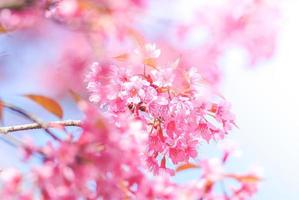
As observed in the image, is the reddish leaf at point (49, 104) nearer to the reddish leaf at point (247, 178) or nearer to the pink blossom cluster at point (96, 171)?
the pink blossom cluster at point (96, 171)

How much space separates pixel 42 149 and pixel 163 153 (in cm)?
136

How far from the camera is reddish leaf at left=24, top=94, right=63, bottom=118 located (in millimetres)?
1992

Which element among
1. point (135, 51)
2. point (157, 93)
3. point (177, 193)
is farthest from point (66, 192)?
point (157, 93)

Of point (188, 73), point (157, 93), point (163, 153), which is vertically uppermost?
point (188, 73)

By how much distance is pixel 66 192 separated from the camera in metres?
1.64

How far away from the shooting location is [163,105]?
2.86 m

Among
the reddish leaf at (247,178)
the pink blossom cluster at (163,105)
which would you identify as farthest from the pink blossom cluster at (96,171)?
the pink blossom cluster at (163,105)

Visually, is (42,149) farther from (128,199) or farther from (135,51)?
(135,51)

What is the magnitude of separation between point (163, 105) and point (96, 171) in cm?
122

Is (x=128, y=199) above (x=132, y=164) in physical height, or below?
below

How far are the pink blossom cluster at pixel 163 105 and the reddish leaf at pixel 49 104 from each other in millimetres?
828

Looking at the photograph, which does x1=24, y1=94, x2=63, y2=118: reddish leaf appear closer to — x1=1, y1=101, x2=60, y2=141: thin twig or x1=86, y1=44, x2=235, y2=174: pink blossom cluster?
x1=1, y1=101, x2=60, y2=141: thin twig

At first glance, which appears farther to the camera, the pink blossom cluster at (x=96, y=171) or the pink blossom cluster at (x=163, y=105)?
the pink blossom cluster at (x=163, y=105)

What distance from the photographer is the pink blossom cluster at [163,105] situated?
2.83m
